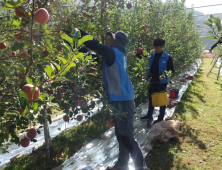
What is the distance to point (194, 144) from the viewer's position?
316 centimetres

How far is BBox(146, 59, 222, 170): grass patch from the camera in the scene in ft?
8.69

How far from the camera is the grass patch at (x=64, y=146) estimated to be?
2.64 meters

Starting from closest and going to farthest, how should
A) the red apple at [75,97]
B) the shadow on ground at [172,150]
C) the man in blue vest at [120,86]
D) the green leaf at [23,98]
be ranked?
the green leaf at [23,98], the red apple at [75,97], the man in blue vest at [120,86], the shadow on ground at [172,150]

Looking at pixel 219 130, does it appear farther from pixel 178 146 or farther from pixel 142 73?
pixel 142 73

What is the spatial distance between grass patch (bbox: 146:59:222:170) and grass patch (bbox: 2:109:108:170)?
1019mm

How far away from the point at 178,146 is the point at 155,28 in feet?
8.94

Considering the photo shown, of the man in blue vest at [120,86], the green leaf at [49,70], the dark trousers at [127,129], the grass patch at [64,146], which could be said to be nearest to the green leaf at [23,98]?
the green leaf at [49,70]

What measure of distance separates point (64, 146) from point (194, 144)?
6.77 feet

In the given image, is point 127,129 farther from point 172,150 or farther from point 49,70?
point 49,70

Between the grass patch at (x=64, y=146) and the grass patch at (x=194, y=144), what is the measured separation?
3.34 feet

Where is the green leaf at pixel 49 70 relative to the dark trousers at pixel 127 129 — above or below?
above

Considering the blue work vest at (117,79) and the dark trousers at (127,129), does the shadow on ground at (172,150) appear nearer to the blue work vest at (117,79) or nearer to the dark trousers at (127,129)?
the dark trousers at (127,129)

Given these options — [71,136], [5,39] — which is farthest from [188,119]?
[5,39]

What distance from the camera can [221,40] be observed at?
152 centimetres
